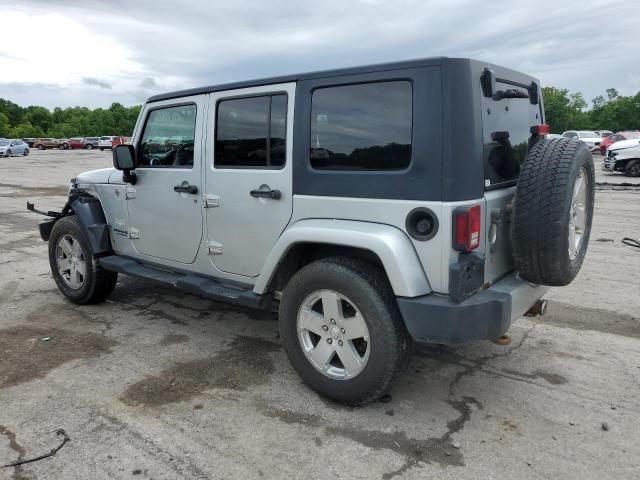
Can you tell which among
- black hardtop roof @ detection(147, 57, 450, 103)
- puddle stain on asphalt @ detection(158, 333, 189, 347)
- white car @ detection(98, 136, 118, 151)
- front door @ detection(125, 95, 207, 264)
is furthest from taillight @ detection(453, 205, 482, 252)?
white car @ detection(98, 136, 118, 151)

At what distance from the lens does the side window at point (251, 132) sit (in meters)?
3.49

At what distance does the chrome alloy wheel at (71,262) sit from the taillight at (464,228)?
3759 millimetres

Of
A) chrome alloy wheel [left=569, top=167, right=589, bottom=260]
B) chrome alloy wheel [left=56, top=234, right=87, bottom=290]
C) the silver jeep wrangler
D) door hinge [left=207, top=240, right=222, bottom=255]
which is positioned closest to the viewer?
the silver jeep wrangler

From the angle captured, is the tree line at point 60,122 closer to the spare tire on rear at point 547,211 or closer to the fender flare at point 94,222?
the fender flare at point 94,222

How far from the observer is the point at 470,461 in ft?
8.70

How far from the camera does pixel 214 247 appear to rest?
3.96 m

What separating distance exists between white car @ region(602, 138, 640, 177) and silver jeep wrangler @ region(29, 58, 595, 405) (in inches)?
606

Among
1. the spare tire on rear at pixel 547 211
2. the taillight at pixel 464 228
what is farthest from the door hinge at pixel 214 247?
the spare tire on rear at pixel 547 211

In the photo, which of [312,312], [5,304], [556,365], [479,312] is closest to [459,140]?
[479,312]

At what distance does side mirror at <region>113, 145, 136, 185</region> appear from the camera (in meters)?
4.41

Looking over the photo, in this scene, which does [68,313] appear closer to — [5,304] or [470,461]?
[5,304]

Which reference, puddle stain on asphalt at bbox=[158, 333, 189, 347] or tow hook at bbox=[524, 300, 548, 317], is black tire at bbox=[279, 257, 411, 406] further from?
puddle stain on asphalt at bbox=[158, 333, 189, 347]

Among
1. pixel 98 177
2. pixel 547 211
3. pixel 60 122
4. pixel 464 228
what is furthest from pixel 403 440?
pixel 60 122

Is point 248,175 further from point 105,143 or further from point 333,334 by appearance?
point 105,143
